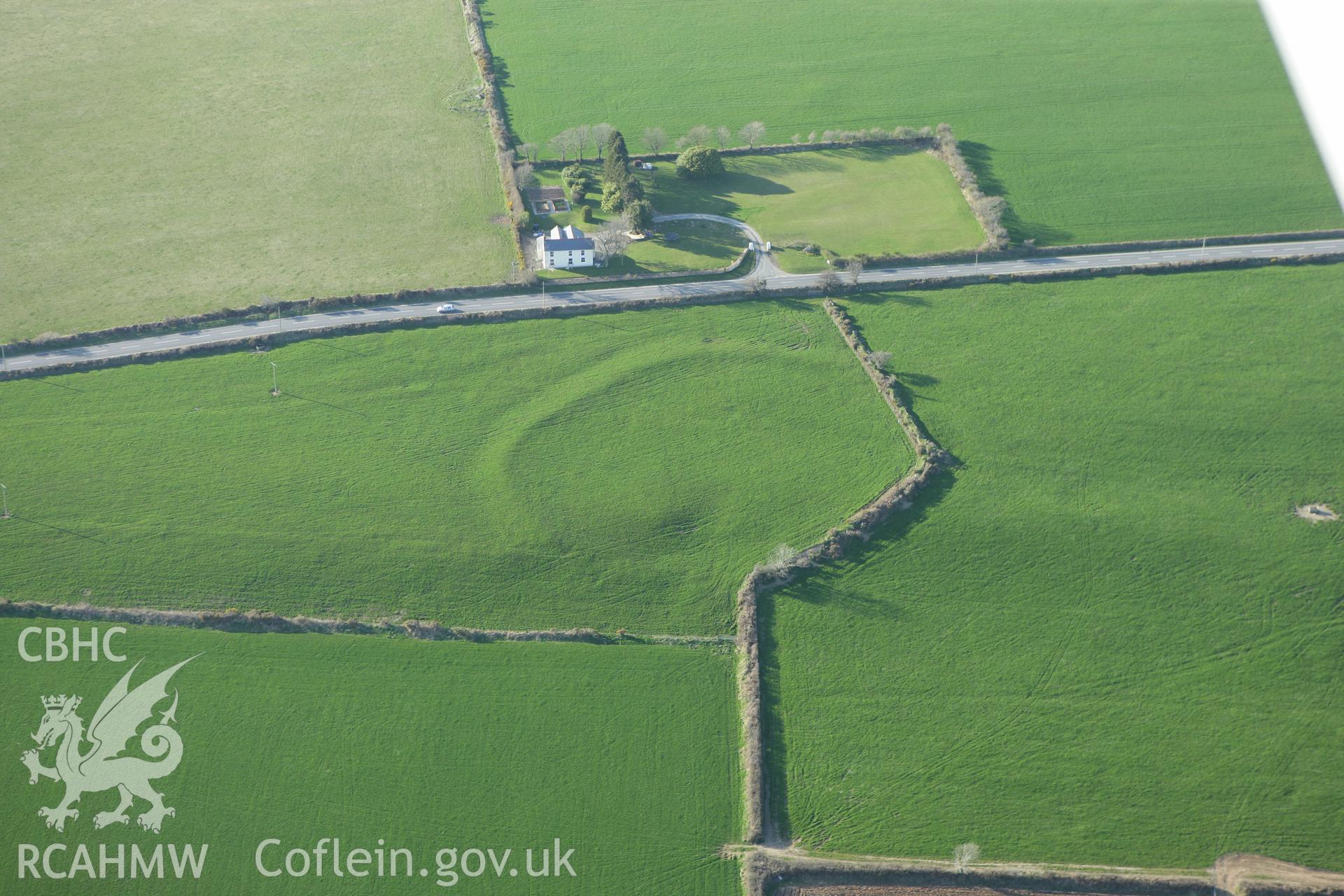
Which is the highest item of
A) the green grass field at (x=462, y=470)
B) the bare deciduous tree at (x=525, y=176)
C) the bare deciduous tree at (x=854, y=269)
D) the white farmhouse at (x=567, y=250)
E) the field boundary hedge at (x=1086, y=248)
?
the bare deciduous tree at (x=525, y=176)

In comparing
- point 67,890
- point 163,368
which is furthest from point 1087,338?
point 67,890

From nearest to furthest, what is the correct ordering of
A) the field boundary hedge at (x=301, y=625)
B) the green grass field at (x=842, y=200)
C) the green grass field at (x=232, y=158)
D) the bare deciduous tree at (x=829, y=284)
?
1. the field boundary hedge at (x=301, y=625)
2. the bare deciduous tree at (x=829, y=284)
3. the green grass field at (x=232, y=158)
4. the green grass field at (x=842, y=200)

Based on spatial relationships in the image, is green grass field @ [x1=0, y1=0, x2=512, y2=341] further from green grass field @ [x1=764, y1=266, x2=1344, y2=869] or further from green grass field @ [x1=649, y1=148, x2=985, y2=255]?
green grass field @ [x1=764, y1=266, x2=1344, y2=869]

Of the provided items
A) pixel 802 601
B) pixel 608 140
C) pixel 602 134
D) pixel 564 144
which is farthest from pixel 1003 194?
pixel 802 601

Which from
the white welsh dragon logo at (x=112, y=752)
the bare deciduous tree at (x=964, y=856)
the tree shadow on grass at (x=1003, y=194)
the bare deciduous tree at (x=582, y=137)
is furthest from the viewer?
the bare deciduous tree at (x=582, y=137)

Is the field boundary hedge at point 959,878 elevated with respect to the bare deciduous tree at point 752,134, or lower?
lower

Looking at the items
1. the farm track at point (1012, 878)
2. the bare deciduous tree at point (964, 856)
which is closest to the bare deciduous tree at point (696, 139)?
the farm track at point (1012, 878)

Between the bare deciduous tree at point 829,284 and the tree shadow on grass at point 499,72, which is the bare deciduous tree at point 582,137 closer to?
the tree shadow on grass at point 499,72
